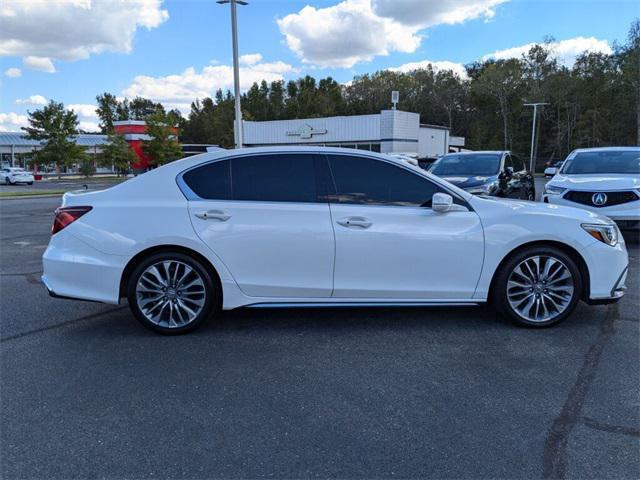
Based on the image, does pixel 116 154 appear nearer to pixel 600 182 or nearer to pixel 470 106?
pixel 600 182

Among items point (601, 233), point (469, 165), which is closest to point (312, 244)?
point (601, 233)

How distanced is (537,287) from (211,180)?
309cm

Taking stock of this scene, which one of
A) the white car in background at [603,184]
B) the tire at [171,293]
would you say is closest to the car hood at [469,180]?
the white car in background at [603,184]

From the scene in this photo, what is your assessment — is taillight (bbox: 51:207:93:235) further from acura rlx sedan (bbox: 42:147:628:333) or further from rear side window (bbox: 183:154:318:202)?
rear side window (bbox: 183:154:318:202)

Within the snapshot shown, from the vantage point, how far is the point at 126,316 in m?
5.11

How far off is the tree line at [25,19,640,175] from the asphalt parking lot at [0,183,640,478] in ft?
147

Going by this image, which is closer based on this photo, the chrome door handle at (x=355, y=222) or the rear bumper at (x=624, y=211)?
the chrome door handle at (x=355, y=222)

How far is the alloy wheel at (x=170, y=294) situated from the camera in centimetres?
439

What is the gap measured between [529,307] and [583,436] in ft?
6.00

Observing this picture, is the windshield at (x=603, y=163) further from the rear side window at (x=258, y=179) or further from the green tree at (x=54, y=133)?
the green tree at (x=54, y=133)

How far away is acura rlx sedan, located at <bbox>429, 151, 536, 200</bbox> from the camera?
10.4 meters

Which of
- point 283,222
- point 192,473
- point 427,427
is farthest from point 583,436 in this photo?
point 283,222

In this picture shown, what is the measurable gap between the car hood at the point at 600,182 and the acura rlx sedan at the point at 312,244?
4404mm

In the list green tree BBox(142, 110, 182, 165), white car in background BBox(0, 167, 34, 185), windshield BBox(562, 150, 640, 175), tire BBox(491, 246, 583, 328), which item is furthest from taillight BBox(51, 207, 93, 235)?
green tree BBox(142, 110, 182, 165)
